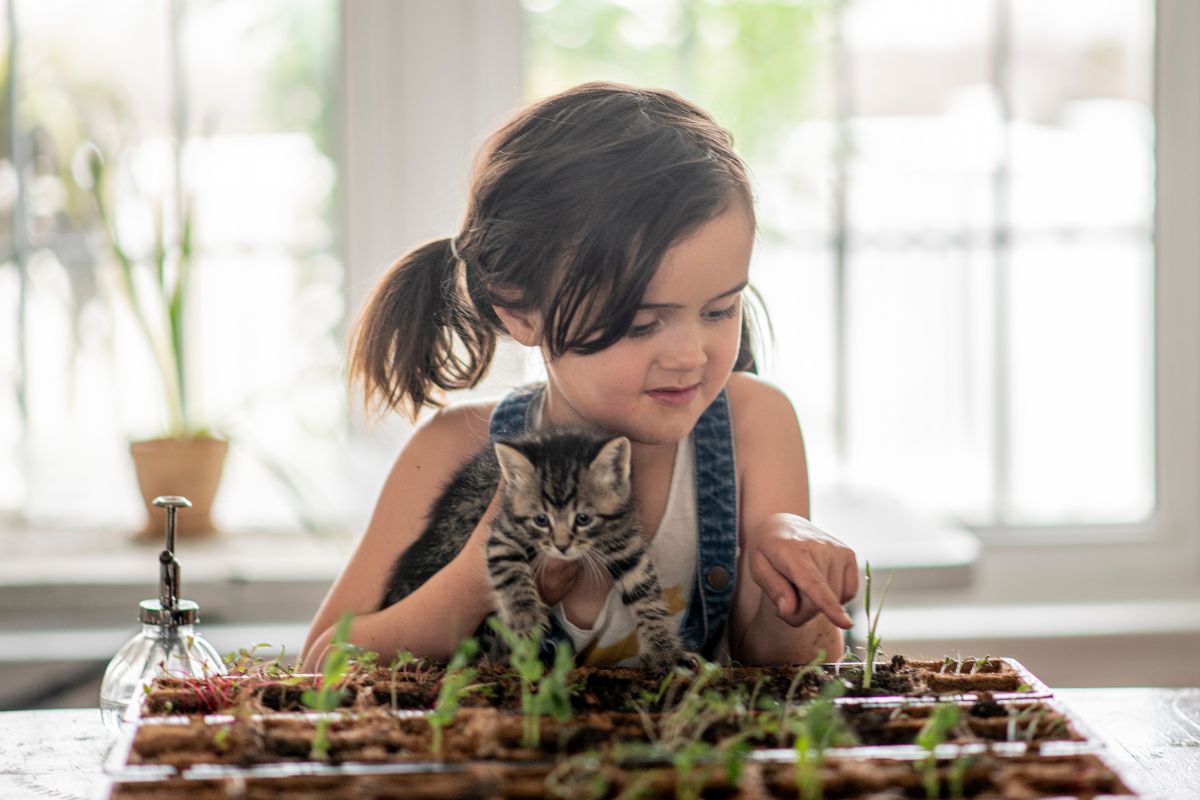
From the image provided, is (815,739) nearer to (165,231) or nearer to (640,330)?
(640,330)

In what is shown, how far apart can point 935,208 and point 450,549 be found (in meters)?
1.71

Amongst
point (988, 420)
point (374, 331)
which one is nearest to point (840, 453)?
point (988, 420)

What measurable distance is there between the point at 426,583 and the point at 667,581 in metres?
→ 0.26

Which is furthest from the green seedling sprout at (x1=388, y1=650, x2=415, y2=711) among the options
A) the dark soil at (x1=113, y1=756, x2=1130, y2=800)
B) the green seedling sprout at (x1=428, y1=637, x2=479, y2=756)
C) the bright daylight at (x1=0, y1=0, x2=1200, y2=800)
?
the bright daylight at (x1=0, y1=0, x2=1200, y2=800)

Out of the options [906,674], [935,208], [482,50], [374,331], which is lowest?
[906,674]

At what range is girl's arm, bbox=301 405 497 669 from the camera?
1286 mm

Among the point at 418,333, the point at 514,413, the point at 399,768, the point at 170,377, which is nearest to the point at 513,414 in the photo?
the point at 514,413

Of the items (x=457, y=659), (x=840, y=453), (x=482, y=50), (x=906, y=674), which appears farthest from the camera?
(x=840, y=453)

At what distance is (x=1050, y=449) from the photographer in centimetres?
280

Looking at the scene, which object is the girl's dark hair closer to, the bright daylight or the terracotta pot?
the bright daylight

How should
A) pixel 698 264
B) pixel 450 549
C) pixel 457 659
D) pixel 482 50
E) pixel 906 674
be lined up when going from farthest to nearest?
pixel 482 50 → pixel 450 549 → pixel 698 264 → pixel 906 674 → pixel 457 659

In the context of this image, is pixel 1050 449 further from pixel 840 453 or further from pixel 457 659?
pixel 457 659

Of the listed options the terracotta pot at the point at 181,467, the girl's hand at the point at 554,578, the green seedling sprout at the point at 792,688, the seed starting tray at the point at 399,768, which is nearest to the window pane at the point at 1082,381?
the terracotta pot at the point at 181,467

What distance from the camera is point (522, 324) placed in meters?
1.32
